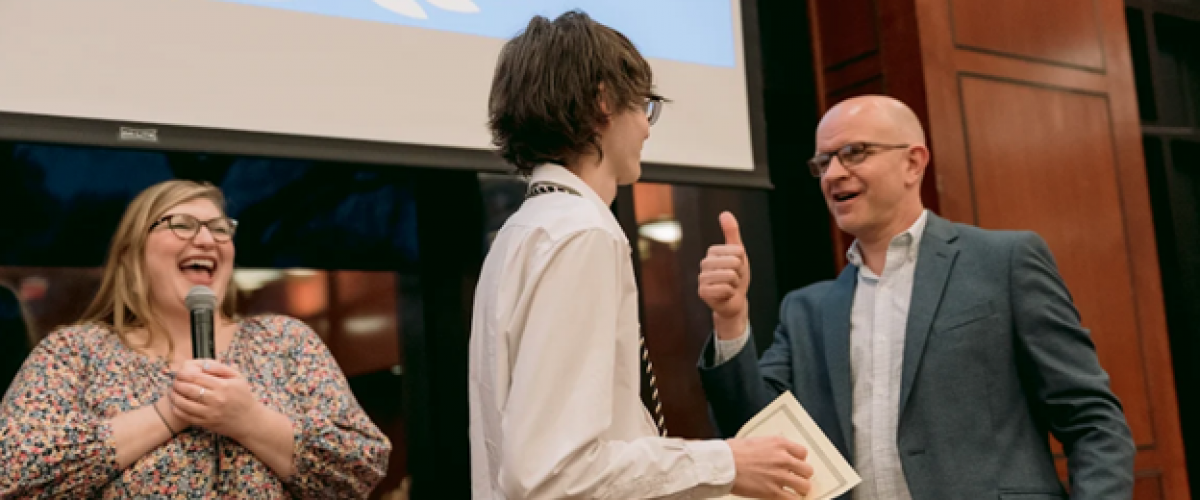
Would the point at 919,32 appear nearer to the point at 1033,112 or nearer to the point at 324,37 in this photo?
the point at 1033,112

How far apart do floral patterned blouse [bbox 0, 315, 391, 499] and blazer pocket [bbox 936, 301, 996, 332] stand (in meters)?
1.13

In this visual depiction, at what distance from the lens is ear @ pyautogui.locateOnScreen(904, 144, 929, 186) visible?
238cm

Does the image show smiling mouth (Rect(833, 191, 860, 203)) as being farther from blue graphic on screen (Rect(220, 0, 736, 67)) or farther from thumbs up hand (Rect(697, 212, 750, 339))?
blue graphic on screen (Rect(220, 0, 736, 67))

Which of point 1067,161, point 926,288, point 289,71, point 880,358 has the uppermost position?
point 289,71

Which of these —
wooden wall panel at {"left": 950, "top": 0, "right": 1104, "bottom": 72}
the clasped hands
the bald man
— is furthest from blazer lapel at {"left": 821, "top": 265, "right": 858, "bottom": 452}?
wooden wall panel at {"left": 950, "top": 0, "right": 1104, "bottom": 72}

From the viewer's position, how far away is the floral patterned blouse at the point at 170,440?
193 cm

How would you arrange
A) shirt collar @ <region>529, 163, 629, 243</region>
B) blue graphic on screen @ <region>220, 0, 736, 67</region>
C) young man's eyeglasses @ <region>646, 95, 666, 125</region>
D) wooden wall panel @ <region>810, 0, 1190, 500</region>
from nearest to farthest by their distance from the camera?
shirt collar @ <region>529, 163, 629, 243</region>
young man's eyeglasses @ <region>646, 95, 666, 125</region>
blue graphic on screen @ <region>220, 0, 736, 67</region>
wooden wall panel @ <region>810, 0, 1190, 500</region>

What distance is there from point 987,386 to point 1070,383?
15cm

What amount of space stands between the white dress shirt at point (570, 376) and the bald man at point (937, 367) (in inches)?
20.0

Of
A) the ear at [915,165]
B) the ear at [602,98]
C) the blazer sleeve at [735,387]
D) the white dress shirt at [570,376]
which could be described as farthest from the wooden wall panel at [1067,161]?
the white dress shirt at [570,376]

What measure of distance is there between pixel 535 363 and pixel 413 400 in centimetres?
185

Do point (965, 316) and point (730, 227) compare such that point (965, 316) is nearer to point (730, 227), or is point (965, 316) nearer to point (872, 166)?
point (872, 166)

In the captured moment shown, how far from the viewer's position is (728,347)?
83.2 inches

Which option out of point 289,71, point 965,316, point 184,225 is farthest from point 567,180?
point 289,71
